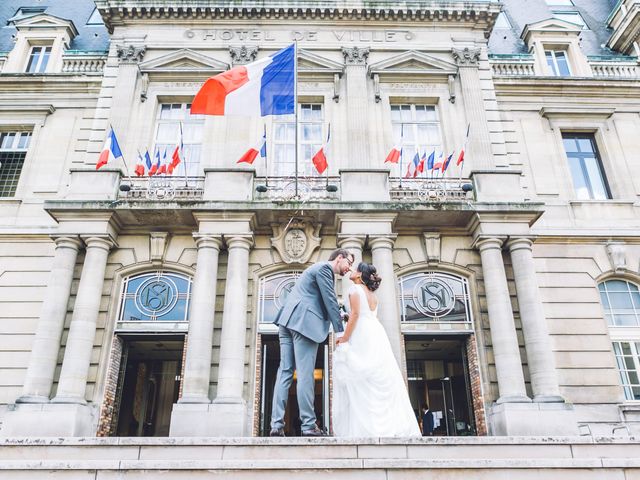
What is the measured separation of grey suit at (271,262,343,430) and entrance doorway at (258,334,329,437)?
6.23 m

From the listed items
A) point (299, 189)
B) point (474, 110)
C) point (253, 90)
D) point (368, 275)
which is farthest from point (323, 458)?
point (474, 110)

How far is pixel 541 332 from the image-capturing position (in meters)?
13.0

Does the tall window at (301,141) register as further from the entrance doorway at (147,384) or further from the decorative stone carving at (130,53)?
the entrance doorway at (147,384)

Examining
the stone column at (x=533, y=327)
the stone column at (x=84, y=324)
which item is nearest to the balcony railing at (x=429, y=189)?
the stone column at (x=533, y=327)

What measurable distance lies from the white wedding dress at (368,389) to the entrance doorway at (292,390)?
6.03 meters

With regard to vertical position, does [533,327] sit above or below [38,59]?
below

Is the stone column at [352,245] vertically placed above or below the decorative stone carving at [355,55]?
below

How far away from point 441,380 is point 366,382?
11.0 metres

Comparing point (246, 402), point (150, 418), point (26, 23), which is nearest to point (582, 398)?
point (246, 402)

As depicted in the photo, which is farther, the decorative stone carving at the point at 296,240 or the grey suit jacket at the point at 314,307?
the decorative stone carving at the point at 296,240

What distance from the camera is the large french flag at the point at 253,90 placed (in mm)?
13133

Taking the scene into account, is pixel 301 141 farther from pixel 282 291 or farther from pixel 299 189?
pixel 282 291

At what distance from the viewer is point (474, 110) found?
16438 mm

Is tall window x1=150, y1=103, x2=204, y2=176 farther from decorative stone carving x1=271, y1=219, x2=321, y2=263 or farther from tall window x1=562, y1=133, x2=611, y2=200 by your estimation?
tall window x1=562, y1=133, x2=611, y2=200
